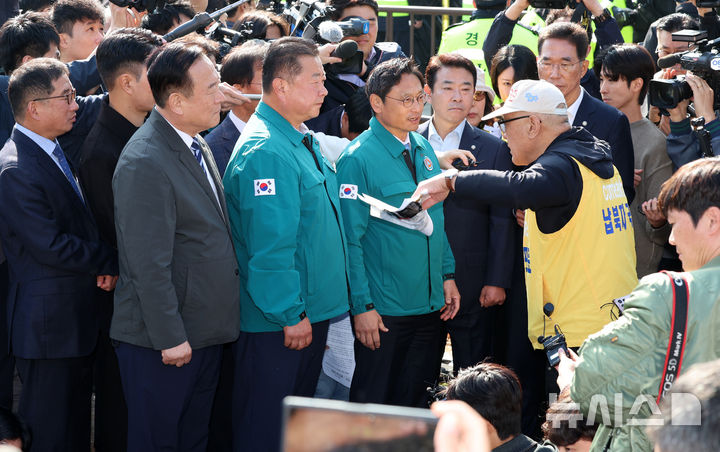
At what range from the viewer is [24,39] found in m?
4.53

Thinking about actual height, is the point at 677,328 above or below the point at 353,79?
below

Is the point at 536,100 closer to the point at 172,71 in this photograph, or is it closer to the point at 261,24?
the point at 172,71

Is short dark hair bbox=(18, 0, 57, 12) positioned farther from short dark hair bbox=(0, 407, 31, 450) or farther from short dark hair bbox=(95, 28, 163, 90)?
short dark hair bbox=(0, 407, 31, 450)

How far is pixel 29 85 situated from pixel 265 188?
125 centimetres

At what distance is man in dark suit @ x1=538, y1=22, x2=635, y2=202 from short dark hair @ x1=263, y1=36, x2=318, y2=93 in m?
1.72

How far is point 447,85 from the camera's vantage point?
4.62 metres

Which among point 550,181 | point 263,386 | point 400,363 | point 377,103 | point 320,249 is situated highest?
point 377,103

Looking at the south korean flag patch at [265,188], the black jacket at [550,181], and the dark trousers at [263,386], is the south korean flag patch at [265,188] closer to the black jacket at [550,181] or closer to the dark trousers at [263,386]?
the dark trousers at [263,386]

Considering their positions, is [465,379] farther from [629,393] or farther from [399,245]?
[399,245]

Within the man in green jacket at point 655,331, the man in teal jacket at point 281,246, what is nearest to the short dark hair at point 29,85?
the man in teal jacket at point 281,246

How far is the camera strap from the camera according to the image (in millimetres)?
2242

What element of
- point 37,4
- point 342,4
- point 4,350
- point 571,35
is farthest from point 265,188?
point 37,4

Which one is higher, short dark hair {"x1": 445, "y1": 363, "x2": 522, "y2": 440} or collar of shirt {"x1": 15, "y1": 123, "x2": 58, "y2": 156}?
collar of shirt {"x1": 15, "y1": 123, "x2": 58, "y2": 156}

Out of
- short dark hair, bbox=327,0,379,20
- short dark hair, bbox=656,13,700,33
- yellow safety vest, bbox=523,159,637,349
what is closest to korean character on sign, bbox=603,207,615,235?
yellow safety vest, bbox=523,159,637,349
